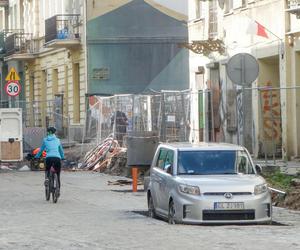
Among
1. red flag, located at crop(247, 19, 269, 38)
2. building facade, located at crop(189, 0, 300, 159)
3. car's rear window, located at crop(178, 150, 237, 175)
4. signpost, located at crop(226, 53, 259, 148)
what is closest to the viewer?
car's rear window, located at crop(178, 150, 237, 175)

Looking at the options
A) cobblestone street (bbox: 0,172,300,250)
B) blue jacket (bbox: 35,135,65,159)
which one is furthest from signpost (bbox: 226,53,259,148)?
blue jacket (bbox: 35,135,65,159)

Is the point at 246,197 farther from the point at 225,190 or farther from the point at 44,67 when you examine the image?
the point at 44,67

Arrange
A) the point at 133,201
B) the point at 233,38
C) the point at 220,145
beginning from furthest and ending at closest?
1. the point at 233,38
2. the point at 133,201
3. the point at 220,145

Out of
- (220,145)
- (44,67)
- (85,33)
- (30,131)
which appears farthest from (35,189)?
(44,67)

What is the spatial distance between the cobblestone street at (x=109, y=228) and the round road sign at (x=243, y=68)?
3.48 m

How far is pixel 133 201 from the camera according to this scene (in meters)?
24.5

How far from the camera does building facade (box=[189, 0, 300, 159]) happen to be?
31.8 metres

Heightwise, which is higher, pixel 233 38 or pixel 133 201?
pixel 233 38

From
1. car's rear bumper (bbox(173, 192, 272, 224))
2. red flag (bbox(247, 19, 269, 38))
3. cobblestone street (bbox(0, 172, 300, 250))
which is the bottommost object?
cobblestone street (bbox(0, 172, 300, 250))

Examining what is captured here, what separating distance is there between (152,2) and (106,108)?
9844 mm

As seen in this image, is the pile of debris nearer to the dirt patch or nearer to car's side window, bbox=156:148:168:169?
the dirt patch

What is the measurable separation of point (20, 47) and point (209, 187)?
143 feet

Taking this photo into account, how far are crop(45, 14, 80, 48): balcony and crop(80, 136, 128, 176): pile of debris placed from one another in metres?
12.0

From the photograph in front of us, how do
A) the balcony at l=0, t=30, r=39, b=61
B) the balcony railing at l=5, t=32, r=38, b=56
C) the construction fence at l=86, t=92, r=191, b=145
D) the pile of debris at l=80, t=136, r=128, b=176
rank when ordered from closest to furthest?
the construction fence at l=86, t=92, r=191, b=145
the pile of debris at l=80, t=136, r=128, b=176
the balcony at l=0, t=30, r=39, b=61
the balcony railing at l=5, t=32, r=38, b=56
